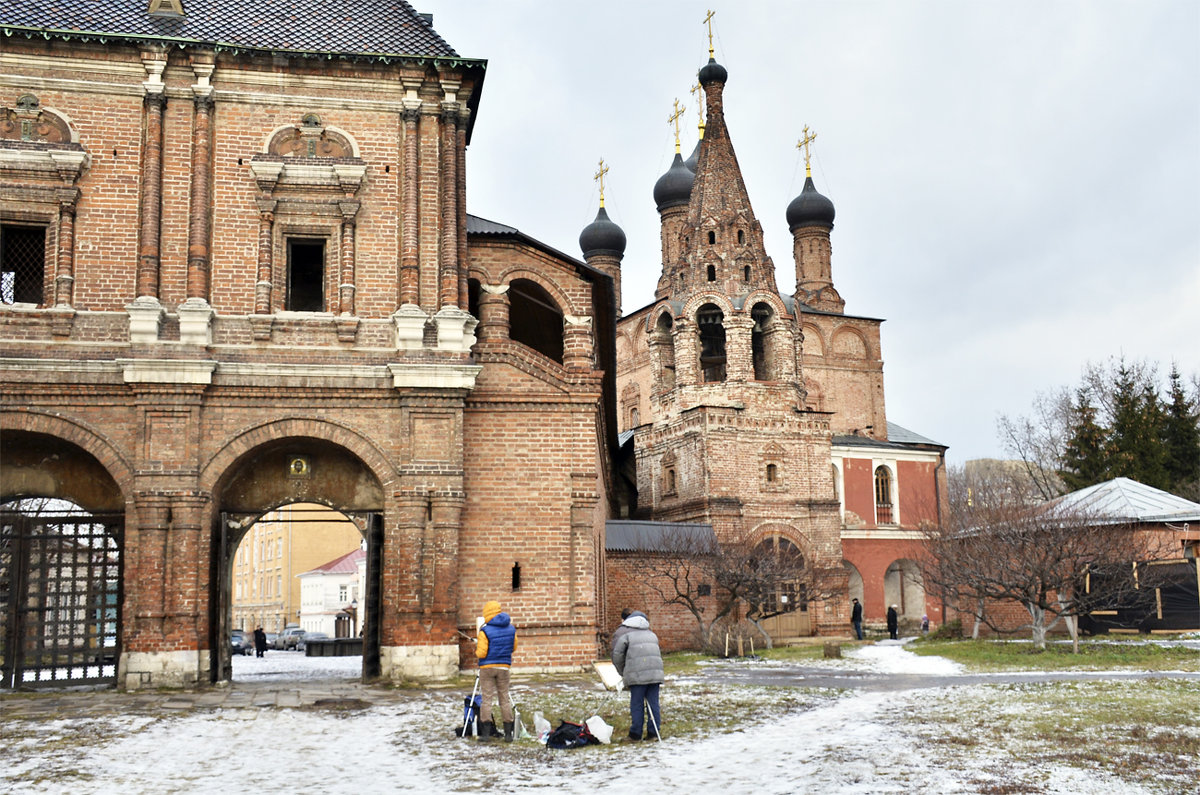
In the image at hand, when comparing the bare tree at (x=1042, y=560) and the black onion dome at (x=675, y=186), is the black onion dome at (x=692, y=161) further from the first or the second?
the bare tree at (x=1042, y=560)

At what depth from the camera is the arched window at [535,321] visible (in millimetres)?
22000

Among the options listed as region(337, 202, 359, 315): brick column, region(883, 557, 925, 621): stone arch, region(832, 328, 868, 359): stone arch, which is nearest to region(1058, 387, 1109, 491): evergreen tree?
region(883, 557, 925, 621): stone arch

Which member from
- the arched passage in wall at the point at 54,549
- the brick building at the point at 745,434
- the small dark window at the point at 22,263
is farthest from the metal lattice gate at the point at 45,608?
the brick building at the point at 745,434

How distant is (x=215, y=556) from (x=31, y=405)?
3.22 meters

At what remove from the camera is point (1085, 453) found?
1690 inches

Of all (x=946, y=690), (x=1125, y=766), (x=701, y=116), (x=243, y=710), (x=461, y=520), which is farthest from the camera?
(x=701, y=116)

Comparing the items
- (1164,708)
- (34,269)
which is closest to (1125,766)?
(1164,708)

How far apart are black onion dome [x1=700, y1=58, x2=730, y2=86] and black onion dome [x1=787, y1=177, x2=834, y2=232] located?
12357 mm

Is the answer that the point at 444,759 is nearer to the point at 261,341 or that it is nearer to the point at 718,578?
the point at 261,341

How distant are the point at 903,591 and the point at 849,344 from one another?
39.7 ft

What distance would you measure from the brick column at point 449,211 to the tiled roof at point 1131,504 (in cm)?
1611

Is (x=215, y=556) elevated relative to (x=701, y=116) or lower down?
lower down

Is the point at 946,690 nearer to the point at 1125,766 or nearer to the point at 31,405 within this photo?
the point at 1125,766

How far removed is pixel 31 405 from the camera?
52.3 feet
